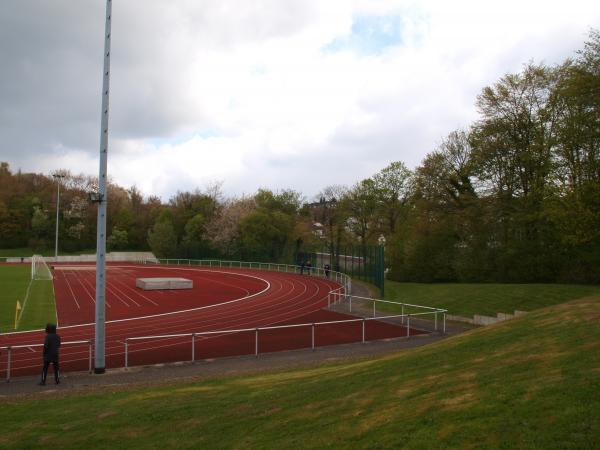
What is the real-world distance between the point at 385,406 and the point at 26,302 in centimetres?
2742

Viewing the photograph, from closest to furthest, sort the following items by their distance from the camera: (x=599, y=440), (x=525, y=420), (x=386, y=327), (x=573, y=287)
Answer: (x=599, y=440), (x=525, y=420), (x=386, y=327), (x=573, y=287)

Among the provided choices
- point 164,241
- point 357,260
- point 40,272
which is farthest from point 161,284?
point 164,241

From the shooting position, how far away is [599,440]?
4.63m

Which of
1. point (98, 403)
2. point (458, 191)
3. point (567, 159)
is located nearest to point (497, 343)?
point (98, 403)

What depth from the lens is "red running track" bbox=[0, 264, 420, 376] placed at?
16531 mm

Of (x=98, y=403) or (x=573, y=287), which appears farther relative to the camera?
(x=573, y=287)

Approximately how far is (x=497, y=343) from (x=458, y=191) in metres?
33.4

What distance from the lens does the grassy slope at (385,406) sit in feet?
17.7

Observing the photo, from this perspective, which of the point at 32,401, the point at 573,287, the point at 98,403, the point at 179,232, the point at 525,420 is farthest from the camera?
the point at 179,232

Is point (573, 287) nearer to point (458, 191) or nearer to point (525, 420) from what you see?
point (458, 191)

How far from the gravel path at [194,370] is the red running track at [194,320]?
3.93 feet

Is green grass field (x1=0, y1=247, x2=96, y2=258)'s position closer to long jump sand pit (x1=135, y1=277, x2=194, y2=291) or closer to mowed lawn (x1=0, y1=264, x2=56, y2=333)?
mowed lawn (x1=0, y1=264, x2=56, y2=333)

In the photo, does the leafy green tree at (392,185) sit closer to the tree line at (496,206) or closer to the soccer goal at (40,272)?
the tree line at (496,206)

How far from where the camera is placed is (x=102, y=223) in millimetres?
14477
